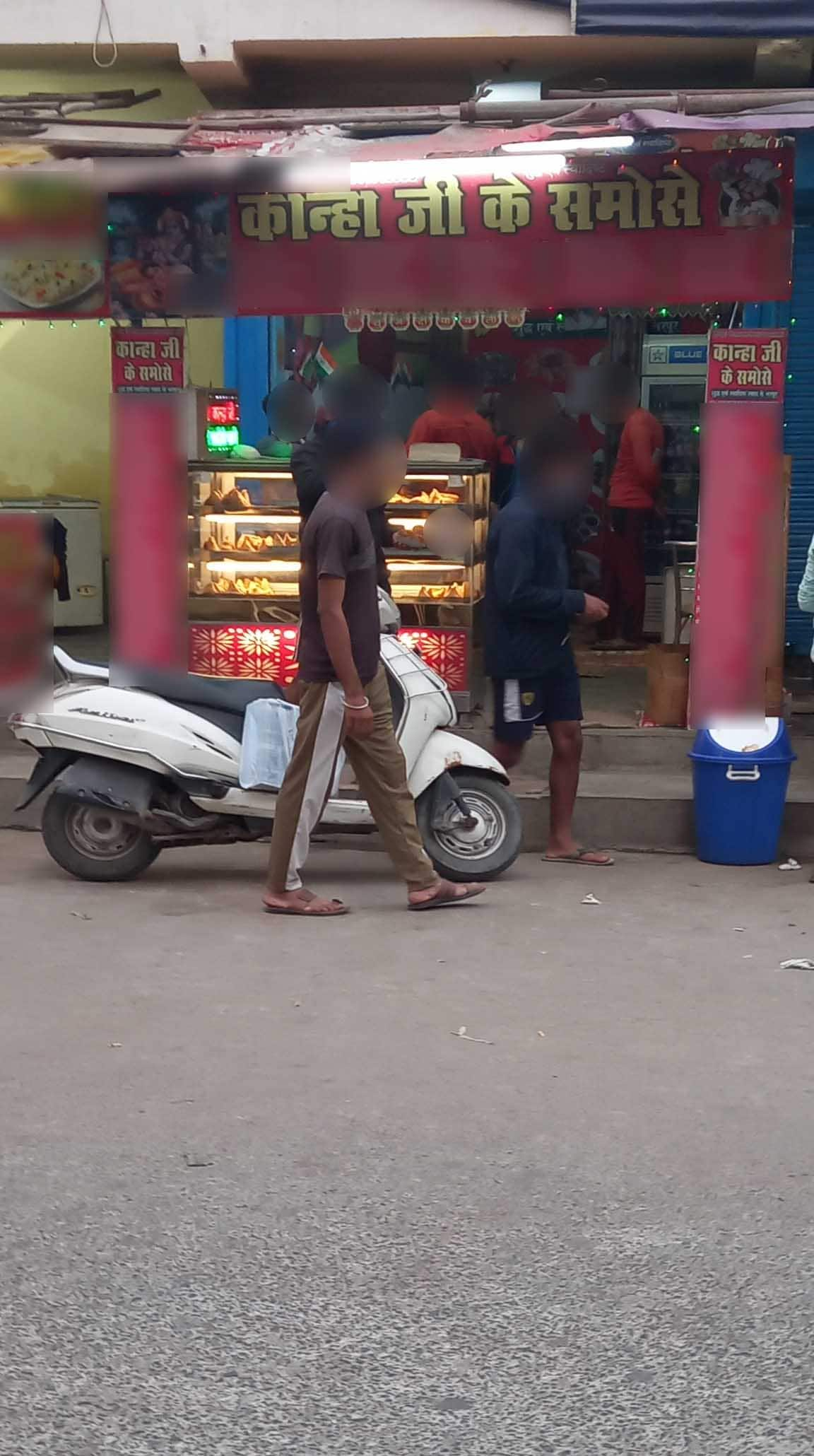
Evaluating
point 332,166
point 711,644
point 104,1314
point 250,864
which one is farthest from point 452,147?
point 104,1314

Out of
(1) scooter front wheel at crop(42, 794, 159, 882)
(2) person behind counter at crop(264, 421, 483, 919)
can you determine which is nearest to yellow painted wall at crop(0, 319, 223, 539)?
(1) scooter front wheel at crop(42, 794, 159, 882)

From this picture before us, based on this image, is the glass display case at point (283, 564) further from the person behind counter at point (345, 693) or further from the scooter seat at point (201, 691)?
the person behind counter at point (345, 693)

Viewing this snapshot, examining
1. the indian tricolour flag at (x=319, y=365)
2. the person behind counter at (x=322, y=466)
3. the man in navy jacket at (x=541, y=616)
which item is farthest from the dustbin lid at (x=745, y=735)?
the indian tricolour flag at (x=319, y=365)

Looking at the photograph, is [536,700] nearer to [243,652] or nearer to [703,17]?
[243,652]

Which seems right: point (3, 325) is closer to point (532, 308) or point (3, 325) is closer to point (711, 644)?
point (532, 308)

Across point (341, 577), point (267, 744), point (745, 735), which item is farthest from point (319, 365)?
point (341, 577)

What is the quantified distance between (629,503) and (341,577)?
5.90 meters

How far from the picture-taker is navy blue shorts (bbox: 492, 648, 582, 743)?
756 cm

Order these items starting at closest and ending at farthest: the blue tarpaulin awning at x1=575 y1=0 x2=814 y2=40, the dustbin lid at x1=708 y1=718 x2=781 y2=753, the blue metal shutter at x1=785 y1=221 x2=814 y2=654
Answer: the dustbin lid at x1=708 y1=718 x2=781 y2=753 → the blue tarpaulin awning at x1=575 y1=0 x2=814 y2=40 → the blue metal shutter at x1=785 y1=221 x2=814 y2=654

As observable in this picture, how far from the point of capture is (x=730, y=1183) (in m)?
4.09

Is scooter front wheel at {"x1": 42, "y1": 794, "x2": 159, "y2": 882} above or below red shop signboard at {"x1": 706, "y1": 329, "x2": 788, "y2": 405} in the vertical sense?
below

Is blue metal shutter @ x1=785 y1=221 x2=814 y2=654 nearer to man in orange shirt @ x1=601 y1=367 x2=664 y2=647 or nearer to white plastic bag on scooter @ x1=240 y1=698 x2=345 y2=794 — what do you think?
man in orange shirt @ x1=601 y1=367 x2=664 y2=647

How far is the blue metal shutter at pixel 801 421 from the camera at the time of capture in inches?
426

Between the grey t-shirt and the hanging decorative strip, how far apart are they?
2.91 metres
